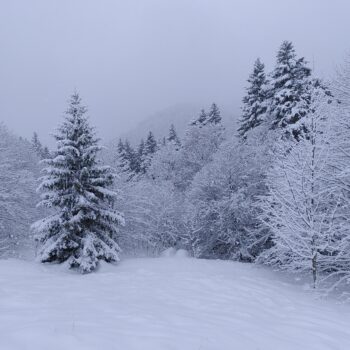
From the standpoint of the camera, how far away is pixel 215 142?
43.9 metres

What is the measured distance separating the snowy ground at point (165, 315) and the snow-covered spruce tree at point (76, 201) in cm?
406

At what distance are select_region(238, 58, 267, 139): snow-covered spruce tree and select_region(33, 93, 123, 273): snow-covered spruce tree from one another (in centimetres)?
1973

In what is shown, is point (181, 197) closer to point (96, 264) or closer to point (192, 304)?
point (96, 264)

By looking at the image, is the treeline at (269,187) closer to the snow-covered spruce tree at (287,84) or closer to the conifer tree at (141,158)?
the snow-covered spruce tree at (287,84)

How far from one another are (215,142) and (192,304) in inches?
1362

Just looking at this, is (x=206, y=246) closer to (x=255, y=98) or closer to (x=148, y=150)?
(x=255, y=98)

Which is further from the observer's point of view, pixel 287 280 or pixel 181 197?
pixel 181 197

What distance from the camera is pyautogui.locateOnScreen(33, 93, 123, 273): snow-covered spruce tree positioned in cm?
1925

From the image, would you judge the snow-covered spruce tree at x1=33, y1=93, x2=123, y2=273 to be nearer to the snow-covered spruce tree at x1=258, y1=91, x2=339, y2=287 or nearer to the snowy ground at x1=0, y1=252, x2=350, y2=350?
the snowy ground at x1=0, y1=252, x2=350, y2=350

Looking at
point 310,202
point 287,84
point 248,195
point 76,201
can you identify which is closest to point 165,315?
point 310,202

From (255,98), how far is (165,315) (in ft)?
106

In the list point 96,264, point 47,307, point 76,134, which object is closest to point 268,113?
point 76,134

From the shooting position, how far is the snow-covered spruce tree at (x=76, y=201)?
63.2 ft

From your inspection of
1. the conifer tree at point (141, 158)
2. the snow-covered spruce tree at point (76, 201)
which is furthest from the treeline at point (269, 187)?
the conifer tree at point (141, 158)
